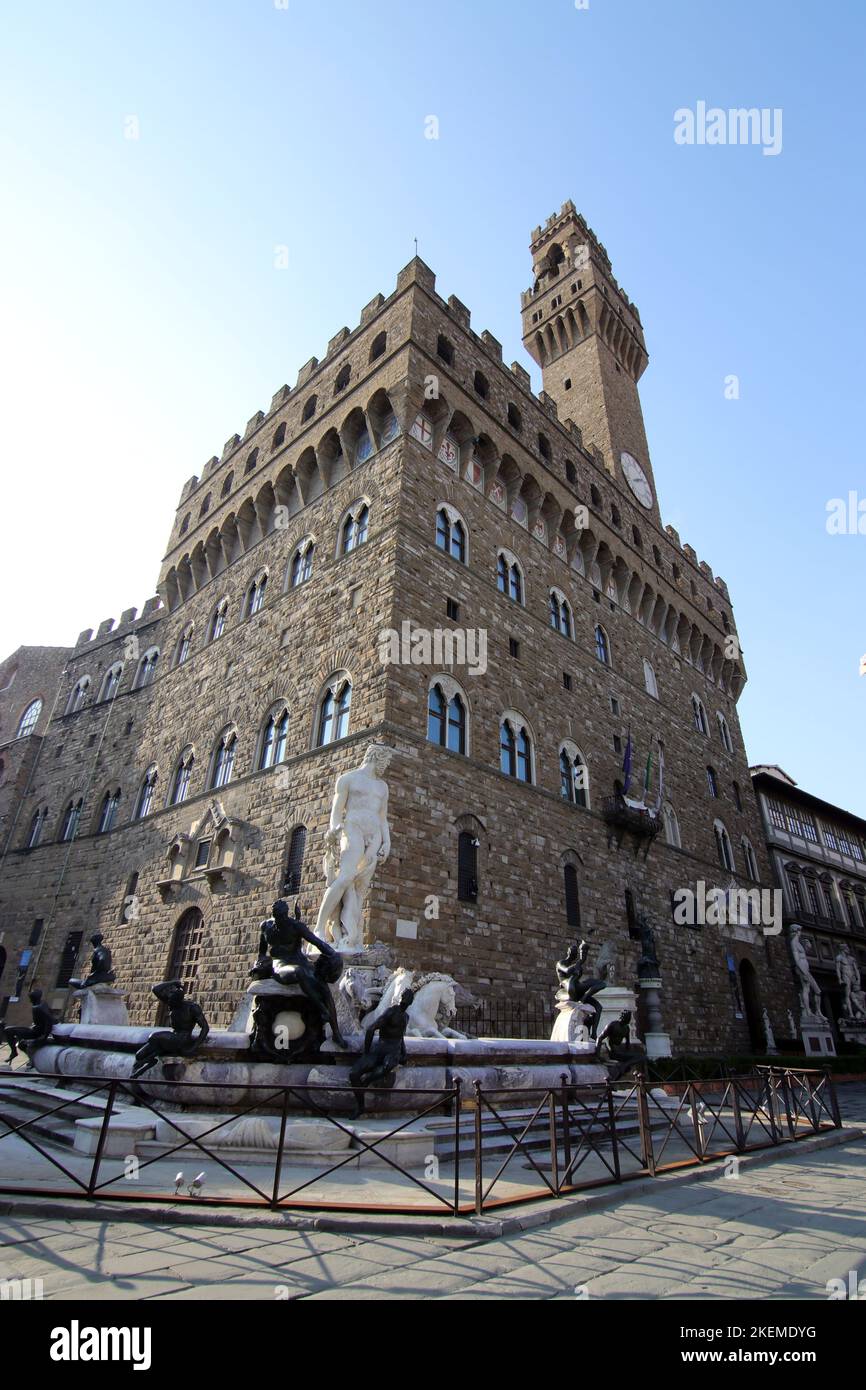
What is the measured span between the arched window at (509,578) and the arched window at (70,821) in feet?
49.9

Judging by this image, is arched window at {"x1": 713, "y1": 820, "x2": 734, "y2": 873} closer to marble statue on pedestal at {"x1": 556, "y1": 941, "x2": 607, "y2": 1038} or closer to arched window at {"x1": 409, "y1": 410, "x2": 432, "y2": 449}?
marble statue on pedestal at {"x1": 556, "y1": 941, "x2": 607, "y2": 1038}

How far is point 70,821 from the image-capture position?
73.4 feet

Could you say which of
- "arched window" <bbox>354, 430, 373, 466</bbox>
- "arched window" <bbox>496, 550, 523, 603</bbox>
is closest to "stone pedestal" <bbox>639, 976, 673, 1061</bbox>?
"arched window" <bbox>496, 550, 523, 603</bbox>

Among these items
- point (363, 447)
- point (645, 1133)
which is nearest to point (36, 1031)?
point (645, 1133)

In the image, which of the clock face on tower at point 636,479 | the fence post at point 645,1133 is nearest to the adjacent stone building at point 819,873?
the clock face on tower at point 636,479

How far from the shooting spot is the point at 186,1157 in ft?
18.3

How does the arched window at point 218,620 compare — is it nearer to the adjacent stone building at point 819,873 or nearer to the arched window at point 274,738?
the arched window at point 274,738

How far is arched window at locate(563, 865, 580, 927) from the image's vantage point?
582 inches

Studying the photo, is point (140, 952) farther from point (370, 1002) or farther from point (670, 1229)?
point (670, 1229)

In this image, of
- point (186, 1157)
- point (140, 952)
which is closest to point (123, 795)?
point (140, 952)

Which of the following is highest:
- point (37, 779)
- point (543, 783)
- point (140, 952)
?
point (37, 779)

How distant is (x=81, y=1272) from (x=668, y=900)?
58.7 feet

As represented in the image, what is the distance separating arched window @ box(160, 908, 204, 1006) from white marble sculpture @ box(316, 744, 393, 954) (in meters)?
5.87

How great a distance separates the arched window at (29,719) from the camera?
2795cm
